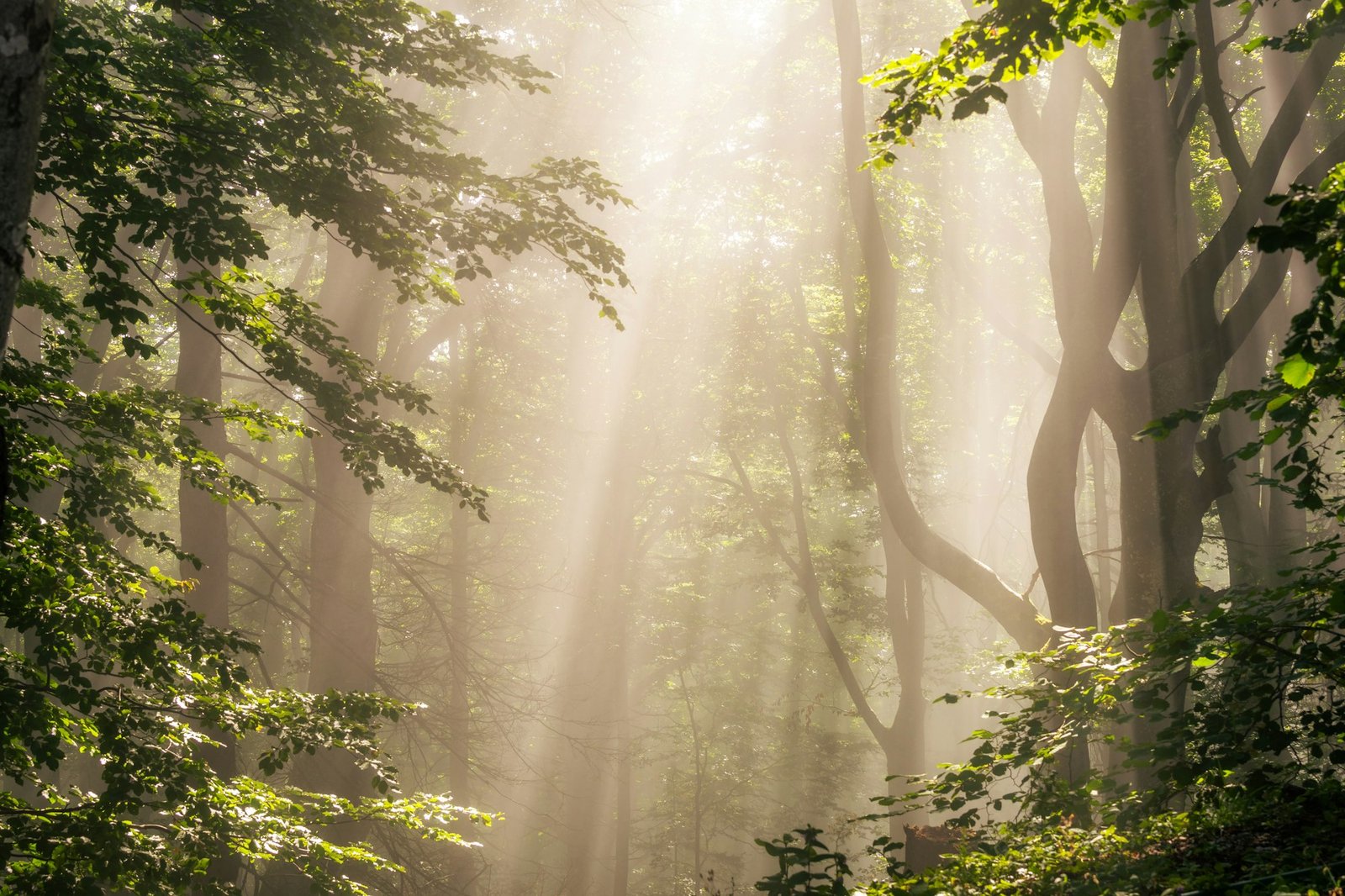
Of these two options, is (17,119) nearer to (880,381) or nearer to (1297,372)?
(1297,372)

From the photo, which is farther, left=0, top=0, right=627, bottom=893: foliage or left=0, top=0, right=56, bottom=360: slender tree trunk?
left=0, top=0, right=627, bottom=893: foliage

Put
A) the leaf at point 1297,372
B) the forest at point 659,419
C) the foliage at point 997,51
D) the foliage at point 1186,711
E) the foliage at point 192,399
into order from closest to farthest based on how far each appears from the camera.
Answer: the leaf at point 1297,372, the foliage at point 1186,711, the foliage at point 997,51, the forest at point 659,419, the foliage at point 192,399

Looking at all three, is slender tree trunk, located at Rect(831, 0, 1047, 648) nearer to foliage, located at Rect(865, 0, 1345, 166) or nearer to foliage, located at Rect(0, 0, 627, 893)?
foliage, located at Rect(0, 0, 627, 893)

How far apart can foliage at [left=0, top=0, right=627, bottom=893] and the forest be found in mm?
35

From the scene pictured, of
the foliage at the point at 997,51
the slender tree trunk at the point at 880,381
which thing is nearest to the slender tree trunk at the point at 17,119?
the foliage at the point at 997,51

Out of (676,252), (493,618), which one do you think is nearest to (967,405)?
(676,252)

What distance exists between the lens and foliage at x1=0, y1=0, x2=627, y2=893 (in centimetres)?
460

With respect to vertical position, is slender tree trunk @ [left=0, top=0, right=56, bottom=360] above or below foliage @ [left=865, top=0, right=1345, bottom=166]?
below

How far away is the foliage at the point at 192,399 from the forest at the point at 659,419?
1.4 inches

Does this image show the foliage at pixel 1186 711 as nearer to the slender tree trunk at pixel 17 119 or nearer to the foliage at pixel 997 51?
the foliage at pixel 997 51

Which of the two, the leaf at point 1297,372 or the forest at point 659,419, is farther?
the forest at point 659,419

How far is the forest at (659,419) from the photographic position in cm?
388

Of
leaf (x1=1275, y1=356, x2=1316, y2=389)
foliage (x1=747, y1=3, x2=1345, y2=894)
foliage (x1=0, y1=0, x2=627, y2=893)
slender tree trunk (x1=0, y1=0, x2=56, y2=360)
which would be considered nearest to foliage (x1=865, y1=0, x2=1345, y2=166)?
foliage (x1=747, y1=3, x2=1345, y2=894)

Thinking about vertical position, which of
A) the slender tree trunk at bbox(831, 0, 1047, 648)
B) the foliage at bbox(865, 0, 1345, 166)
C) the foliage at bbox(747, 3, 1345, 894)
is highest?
the slender tree trunk at bbox(831, 0, 1047, 648)
